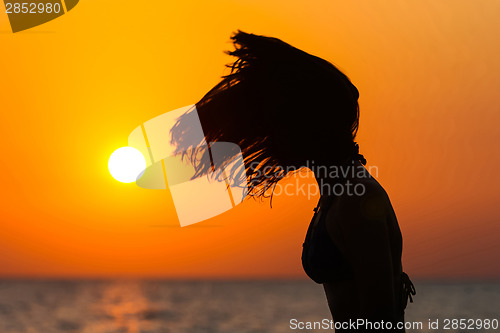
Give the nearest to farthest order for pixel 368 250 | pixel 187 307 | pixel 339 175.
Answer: pixel 368 250
pixel 339 175
pixel 187 307

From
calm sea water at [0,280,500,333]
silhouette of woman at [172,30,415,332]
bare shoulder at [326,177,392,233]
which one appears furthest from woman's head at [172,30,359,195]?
calm sea water at [0,280,500,333]

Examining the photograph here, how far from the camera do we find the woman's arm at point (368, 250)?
1.72 metres

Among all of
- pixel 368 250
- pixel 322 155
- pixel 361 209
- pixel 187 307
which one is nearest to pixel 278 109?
pixel 322 155

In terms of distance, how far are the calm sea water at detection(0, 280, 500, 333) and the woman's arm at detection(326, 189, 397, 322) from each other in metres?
11.2

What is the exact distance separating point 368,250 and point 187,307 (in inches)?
650

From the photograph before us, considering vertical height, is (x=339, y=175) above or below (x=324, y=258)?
above

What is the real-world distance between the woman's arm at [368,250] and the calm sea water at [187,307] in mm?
11219

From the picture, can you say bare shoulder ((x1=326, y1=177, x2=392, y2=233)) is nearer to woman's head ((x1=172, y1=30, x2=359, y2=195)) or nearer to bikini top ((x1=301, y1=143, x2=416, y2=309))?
bikini top ((x1=301, y1=143, x2=416, y2=309))

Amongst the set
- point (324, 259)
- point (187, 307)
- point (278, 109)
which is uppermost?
point (278, 109)

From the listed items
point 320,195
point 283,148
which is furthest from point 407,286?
point 283,148

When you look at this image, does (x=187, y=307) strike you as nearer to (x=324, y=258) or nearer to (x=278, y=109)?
(x=278, y=109)

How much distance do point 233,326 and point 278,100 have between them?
11.8 meters

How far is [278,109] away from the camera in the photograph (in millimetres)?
2096

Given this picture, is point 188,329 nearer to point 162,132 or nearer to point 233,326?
point 233,326
